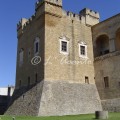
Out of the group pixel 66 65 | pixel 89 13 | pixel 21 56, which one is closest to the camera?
pixel 66 65

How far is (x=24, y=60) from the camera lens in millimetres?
26438

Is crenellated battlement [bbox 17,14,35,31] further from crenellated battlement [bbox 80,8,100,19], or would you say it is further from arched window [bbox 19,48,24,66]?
crenellated battlement [bbox 80,8,100,19]

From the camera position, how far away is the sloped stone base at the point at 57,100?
65.5 feet

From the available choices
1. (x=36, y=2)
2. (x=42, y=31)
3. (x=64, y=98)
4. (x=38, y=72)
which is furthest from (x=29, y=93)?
(x=36, y=2)

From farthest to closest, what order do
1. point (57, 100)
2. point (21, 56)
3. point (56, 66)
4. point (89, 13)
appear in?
point (21, 56)
point (89, 13)
point (56, 66)
point (57, 100)

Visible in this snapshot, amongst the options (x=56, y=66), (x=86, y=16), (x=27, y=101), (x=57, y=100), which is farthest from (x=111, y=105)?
(x=86, y=16)

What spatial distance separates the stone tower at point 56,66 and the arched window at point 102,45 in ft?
3.48

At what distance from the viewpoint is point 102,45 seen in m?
27.0

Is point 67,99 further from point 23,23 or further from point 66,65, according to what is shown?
point 23,23

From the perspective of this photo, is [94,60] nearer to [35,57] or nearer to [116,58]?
[116,58]

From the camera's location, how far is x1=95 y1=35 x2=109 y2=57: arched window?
1033 inches

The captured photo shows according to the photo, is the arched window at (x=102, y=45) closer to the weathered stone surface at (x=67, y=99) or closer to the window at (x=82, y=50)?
the window at (x=82, y=50)

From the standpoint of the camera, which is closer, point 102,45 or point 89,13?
point 102,45

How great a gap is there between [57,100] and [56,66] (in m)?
3.48
